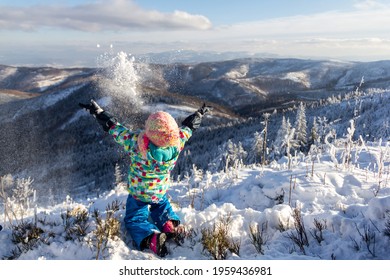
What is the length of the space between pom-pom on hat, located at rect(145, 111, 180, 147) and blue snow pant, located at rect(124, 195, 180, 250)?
3.04ft

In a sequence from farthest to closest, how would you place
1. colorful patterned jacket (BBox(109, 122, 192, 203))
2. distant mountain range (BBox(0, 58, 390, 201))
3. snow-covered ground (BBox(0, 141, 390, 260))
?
1. distant mountain range (BBox(0, 58, 390, 201))
2. colorful patterned jacket (BBox(109, 122, 192, 203))
3. snow-covered ground (BBox(0, 141, 390, 260))

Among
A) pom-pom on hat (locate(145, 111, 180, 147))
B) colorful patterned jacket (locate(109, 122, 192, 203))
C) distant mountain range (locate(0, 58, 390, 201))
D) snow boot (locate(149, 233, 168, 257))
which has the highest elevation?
pom-pom on hat (locate(145, 111, 180, 147))

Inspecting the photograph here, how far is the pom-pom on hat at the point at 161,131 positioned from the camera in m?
4.08

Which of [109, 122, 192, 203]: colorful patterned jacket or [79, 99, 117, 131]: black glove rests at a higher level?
[79, 99, 117, 131]: black glove

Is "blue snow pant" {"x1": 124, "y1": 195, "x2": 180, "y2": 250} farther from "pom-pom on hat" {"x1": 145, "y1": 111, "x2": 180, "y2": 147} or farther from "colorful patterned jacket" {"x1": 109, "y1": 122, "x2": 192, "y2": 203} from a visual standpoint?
"pom-pom on hat" {"x1": 145, "y1": 111, "x2": 180, "y2": 147}

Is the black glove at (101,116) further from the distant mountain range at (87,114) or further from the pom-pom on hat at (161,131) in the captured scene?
the distant mountain range at (87,114)

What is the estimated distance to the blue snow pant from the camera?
396 cm

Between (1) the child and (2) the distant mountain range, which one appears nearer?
(1) the child

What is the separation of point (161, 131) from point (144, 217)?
1.20 m

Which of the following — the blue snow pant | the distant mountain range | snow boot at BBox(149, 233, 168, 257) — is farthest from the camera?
the distant mountain range

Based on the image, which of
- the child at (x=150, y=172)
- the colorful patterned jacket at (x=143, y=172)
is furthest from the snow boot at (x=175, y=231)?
the colorful patterned jacket at (x=143, y=172)

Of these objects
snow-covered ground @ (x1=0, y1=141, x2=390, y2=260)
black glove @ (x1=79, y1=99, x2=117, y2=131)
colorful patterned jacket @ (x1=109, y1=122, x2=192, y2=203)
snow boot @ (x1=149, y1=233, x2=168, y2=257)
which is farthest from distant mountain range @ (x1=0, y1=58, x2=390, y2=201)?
snow boot @ (x1=149, y1=233, x2=168, y2=257)

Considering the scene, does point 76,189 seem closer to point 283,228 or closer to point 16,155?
point 16,155

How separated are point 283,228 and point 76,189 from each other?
1619 inches
